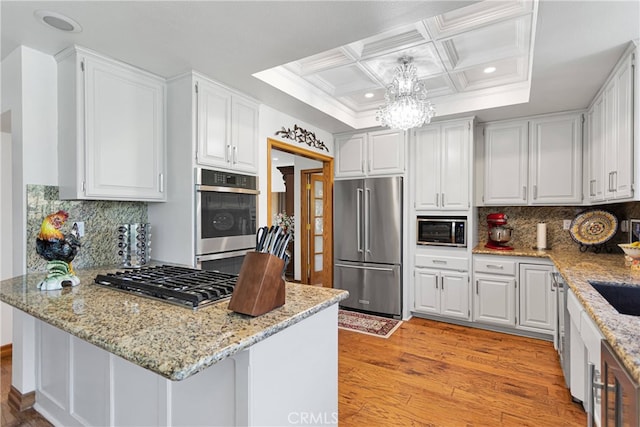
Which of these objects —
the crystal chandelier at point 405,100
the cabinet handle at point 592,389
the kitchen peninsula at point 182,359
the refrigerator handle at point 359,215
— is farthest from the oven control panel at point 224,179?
the cabinet handle at point 592,389

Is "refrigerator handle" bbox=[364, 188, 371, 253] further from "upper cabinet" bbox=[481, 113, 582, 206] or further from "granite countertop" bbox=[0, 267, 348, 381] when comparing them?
"granite countertop" bbox=[0, 267, 348, 381]

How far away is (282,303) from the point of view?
1.34 m

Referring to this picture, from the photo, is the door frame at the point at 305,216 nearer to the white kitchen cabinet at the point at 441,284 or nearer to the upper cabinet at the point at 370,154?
the upper cabinet at the point at 370,154

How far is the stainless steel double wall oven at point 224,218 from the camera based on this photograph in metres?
2.46

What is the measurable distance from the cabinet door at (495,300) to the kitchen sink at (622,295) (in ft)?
5.06

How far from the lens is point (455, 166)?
12.0 feet

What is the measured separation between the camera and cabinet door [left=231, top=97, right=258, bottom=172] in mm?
2736

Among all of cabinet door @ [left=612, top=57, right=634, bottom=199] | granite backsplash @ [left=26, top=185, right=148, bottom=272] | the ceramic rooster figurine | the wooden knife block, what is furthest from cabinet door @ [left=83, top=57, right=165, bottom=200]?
cabinet door @ [left=612, top=57, right=634, bottom=199]

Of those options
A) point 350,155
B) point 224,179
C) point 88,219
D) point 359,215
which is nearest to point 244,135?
point 224,179

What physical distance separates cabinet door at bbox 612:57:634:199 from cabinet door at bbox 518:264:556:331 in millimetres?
1208

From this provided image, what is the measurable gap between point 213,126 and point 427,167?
2.48 meters

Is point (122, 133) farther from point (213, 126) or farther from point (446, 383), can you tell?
point (446, 383)

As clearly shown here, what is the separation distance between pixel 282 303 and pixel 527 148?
343cm

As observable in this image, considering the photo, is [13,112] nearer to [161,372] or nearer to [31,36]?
[31,36]
